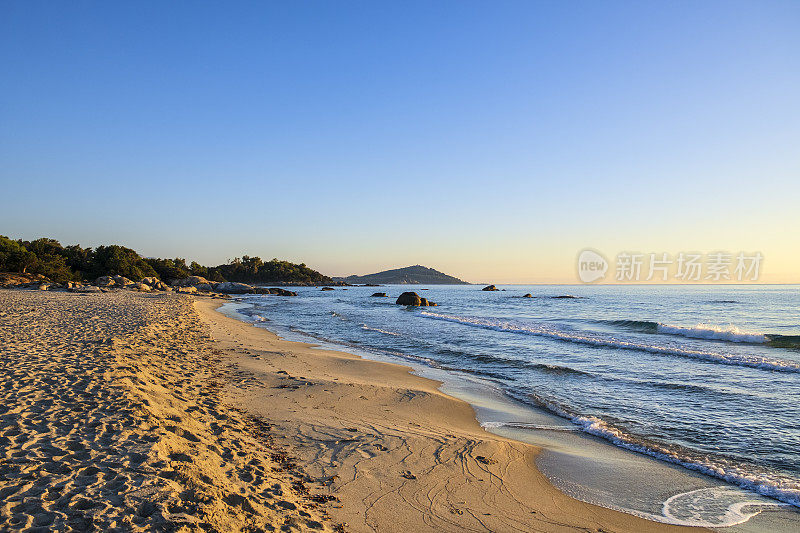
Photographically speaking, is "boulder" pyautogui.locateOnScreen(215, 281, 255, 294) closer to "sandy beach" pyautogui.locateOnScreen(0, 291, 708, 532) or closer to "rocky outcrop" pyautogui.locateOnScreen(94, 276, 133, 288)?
"rocky outcrop" pyautogui.locateOnScreen(94, 276, 133, 288)

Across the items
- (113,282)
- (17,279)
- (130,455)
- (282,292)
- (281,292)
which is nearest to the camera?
(130,455)

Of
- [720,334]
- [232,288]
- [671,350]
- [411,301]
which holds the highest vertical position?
[720,334]

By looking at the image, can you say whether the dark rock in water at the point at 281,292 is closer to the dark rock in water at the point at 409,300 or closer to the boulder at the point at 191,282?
the boulder at the point at 191,282

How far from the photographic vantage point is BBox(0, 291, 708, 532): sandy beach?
3998 mm

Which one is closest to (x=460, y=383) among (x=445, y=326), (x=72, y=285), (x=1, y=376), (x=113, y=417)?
(x=113, y=417)

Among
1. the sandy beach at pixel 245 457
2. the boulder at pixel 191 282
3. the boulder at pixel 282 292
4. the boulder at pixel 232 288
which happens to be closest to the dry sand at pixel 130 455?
the sandy beach at pixel 245 457

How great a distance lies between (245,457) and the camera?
561 centimetres

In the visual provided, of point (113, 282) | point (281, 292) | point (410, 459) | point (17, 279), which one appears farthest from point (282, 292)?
point (410, 459)

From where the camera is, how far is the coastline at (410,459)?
4.77 meters

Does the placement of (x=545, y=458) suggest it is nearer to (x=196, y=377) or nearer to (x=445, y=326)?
(x=196, y=377)

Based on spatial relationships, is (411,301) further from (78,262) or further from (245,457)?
(78,262)

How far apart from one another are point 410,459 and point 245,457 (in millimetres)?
2406

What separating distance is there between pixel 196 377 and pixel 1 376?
Result: 3.57m

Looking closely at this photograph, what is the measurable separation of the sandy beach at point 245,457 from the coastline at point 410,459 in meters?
0.03
